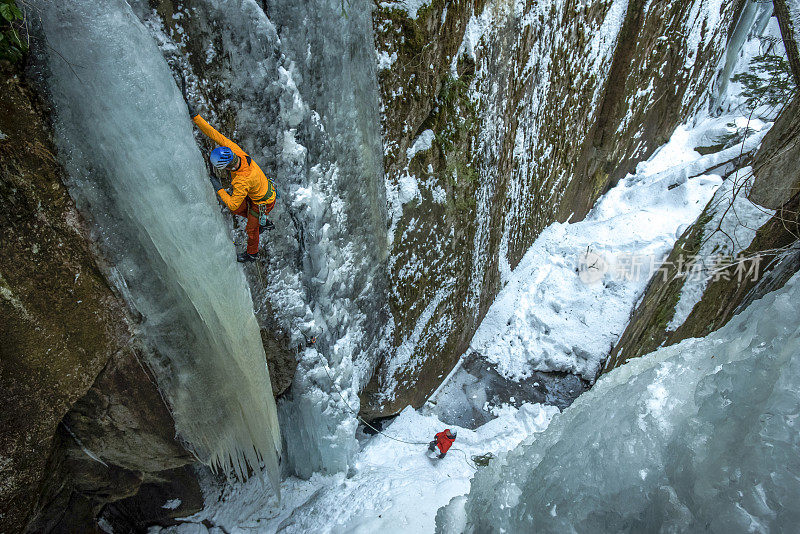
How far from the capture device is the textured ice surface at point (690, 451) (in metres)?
1.01

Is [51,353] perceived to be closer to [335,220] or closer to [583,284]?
[335,220]

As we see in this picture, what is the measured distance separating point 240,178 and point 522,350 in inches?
180

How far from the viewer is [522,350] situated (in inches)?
223

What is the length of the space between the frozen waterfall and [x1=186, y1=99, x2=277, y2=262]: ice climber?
0.10 m

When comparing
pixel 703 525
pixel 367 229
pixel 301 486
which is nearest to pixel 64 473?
pixel 301 486

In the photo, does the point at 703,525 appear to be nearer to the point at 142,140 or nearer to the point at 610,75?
the point at 142,140

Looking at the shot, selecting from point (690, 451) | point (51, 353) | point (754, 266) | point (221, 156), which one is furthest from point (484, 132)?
point (51, 353)

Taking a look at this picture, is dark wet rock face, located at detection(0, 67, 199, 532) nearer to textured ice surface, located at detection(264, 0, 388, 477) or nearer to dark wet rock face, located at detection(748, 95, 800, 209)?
textured ice surface, located at detection(264, 0, 388, 477)

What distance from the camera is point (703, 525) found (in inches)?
42.0

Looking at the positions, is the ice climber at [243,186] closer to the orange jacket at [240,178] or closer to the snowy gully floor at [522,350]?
the orange jacket at [240,178]

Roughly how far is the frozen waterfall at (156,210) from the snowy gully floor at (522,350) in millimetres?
1249

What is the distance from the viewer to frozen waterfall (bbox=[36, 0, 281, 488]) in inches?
71.5

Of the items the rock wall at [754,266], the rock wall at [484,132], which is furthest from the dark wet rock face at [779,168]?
the rock wall at [484,132]

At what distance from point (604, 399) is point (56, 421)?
2693 millimetres
